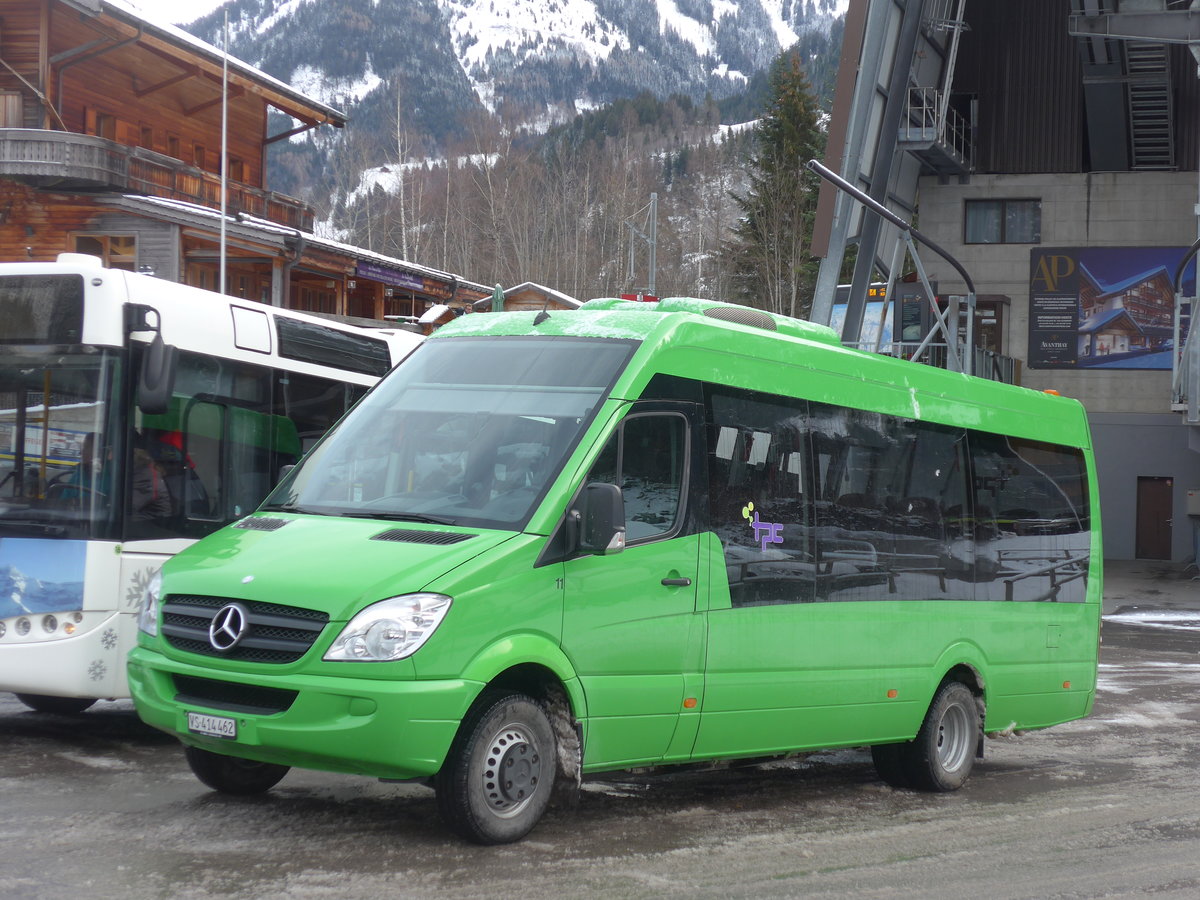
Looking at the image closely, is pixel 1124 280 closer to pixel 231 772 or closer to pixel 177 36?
pixel 177 36

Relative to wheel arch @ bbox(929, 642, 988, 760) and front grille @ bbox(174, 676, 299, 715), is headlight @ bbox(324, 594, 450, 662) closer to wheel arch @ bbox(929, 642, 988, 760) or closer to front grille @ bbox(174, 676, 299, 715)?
front grille @ bbox(174, 676, 299, 715)

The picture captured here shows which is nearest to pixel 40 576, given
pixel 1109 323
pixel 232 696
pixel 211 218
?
pixel 232 696

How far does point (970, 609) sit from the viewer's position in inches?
389

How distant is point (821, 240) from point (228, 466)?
23914mm

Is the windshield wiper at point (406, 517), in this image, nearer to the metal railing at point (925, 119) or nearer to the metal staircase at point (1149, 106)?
the metal railing at point (925, 119)

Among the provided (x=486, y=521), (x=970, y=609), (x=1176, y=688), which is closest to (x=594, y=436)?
(x=486, y=521)

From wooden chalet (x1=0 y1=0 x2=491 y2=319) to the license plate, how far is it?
26509 millimetres

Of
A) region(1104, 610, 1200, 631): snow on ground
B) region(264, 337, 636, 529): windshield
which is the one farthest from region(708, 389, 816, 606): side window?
region(1104, 610, 1200, 631): snow on ground

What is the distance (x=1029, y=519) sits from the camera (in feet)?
35.2

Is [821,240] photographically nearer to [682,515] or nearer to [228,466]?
[228,466]

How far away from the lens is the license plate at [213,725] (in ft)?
21.1

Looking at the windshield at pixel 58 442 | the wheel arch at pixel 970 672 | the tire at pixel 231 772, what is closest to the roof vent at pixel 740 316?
the wheel arch at pixel 970 672

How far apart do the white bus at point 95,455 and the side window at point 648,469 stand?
314cm

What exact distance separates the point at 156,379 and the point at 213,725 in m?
2.98
